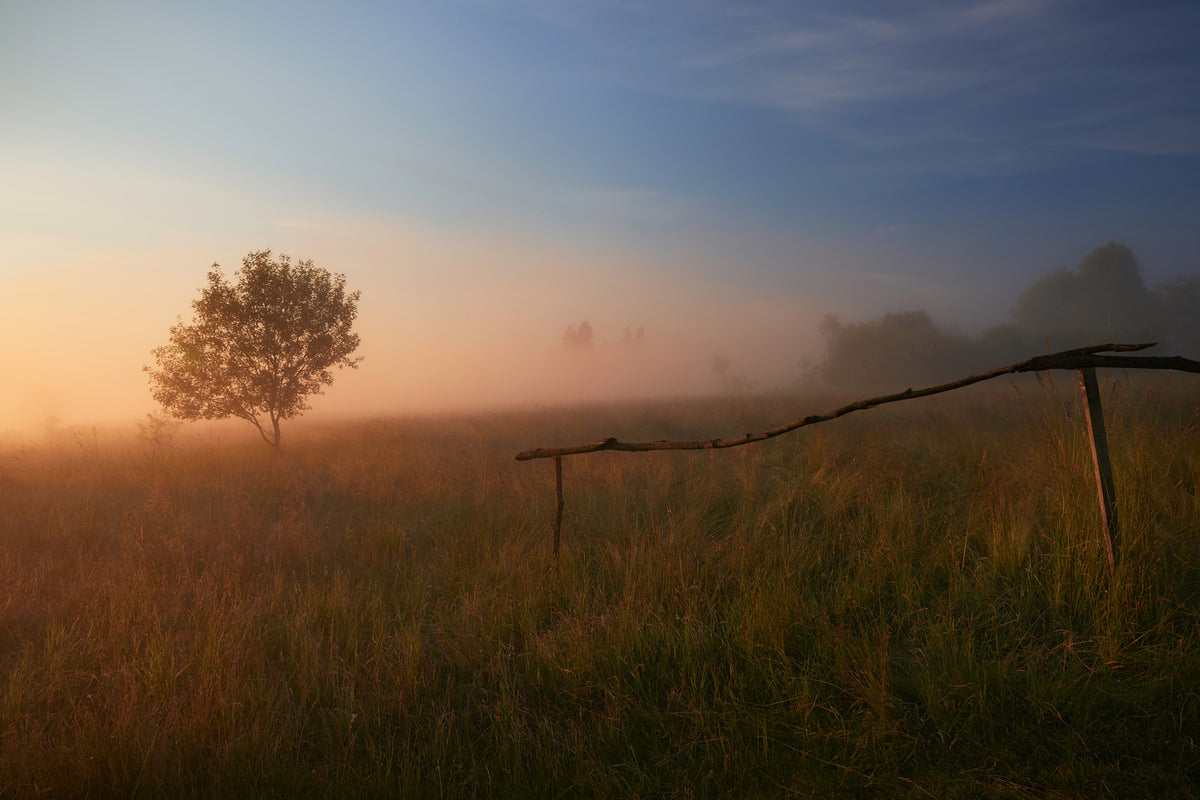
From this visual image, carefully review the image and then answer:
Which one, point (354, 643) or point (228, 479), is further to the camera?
point (228, 479)

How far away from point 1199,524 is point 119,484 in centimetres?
1482

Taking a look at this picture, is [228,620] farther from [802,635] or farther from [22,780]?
[802,635]

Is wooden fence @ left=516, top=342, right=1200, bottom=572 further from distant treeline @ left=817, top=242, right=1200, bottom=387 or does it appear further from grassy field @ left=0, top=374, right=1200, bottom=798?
distant treeline @ left=817, top=242, right=1200, bottom=387

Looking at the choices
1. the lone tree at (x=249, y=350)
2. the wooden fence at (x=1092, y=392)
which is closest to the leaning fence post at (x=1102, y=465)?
the wooden fence at (x=1092, y=392)

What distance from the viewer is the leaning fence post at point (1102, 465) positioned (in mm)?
3192

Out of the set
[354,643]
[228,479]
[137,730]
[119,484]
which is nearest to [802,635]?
[354,643]

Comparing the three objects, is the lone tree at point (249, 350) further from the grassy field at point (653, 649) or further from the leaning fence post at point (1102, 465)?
the leaning fence post at point (1102, 465)

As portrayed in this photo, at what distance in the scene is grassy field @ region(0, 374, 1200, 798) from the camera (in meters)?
2.48

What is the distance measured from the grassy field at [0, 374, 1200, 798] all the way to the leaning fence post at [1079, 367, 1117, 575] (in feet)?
0.59

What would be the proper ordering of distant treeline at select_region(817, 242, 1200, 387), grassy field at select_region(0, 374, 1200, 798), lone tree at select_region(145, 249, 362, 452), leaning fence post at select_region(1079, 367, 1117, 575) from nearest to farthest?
1. grassy field at select_region(0, 374, 1200, 798)
2. leaning fence post at select_region(1079, 367, 1117, 575)
3. lone tree at select_region(145, 249, 362, 452)
4. distant treeline at select_region(817, 242, 1200, 387)

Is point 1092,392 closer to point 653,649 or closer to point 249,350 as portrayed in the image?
point 653,649

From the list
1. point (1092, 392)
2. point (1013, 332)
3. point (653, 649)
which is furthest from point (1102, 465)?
point (1013, 332)

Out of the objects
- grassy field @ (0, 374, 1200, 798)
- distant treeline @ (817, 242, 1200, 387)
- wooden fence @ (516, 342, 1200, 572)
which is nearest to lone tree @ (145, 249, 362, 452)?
grassy field @ (0, 374, 1200, 798)

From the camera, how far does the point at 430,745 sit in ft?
9.14
